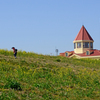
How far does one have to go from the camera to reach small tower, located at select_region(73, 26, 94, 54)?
67.3 m

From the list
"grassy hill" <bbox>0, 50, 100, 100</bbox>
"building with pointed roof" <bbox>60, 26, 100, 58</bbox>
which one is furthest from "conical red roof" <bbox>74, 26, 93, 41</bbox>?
"grassy hill" <bbox>0, 50, 100, 100</bbox>

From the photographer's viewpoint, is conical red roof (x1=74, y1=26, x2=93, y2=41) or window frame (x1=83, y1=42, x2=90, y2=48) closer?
conical red roof (x1=74, y1=26, x2=93, y2=41)

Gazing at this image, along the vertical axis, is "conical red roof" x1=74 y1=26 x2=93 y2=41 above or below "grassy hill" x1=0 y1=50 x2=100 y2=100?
above

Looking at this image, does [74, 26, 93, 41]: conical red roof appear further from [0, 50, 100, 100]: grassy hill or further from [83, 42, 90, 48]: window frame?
[0, 50, 100, 100]: grassy hill

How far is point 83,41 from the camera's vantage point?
67.2 meters

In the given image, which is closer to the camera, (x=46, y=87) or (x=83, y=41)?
(x=46, y=87)

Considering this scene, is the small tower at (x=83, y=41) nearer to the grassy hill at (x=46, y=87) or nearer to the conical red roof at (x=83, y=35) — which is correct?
the conical red roof at (x=83, y=35)

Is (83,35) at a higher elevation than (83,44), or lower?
higher

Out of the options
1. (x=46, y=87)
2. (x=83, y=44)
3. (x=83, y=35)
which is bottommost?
(x=46, y=87)

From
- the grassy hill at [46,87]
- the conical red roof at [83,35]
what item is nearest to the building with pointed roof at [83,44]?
the conical red roof at [83,35]

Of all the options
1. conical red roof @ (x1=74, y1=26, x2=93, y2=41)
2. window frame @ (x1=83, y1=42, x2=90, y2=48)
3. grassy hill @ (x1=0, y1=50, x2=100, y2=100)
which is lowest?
grassy hill @ (x1=0, y1=50, x2=100, y2=100)

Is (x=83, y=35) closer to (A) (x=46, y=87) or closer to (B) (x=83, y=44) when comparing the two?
(B) (x=83, y=44)

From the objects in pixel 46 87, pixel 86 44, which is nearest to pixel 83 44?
pixel 86 44

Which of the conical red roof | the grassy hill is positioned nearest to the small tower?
the conical red roof
